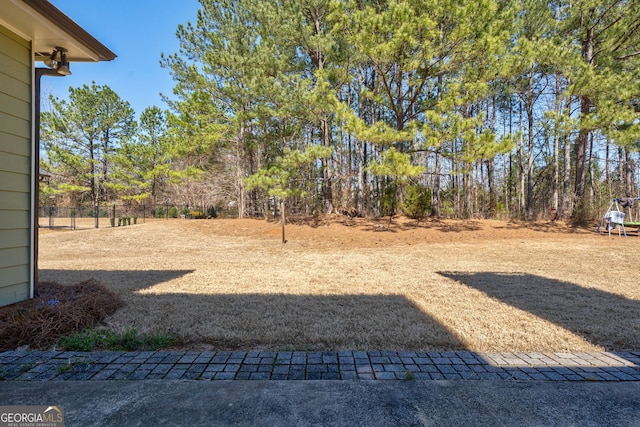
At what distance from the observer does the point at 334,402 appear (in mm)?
1748

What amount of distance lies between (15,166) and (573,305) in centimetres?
635

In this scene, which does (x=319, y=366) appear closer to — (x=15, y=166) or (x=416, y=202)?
(x=15, y=166)

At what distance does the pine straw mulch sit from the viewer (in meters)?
2.57

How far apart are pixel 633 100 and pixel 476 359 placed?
14.3 metres

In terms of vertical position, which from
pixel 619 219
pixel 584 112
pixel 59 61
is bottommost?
pixel 619 219

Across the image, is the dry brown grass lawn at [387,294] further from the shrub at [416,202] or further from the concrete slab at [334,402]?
the shrub at [416,202]

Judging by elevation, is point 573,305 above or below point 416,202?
below

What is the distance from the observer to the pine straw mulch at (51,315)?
2574 mm

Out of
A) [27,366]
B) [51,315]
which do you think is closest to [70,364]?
[27,366]

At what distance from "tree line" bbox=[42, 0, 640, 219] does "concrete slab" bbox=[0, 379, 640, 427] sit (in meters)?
8.62

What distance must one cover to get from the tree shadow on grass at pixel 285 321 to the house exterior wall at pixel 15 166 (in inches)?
43.0

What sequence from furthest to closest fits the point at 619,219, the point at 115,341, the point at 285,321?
the point at 619,219
the point at 285,321
the point at 115,341

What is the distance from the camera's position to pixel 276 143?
783 inches

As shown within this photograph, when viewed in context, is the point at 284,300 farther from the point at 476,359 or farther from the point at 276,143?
the point at 276,143
